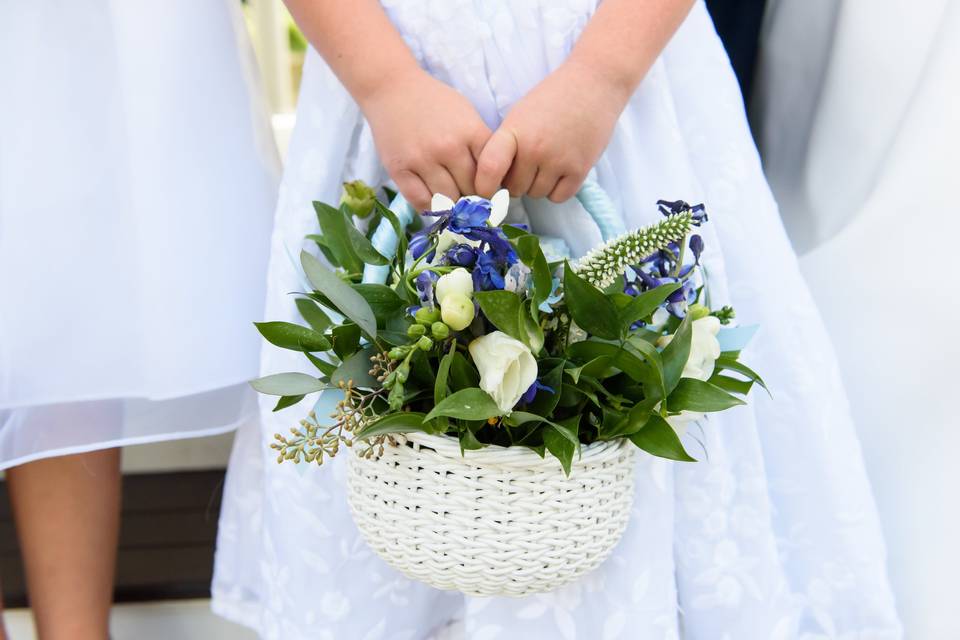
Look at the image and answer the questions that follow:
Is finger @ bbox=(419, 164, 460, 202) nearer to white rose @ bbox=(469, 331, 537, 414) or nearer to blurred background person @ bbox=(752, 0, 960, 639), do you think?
white rose @ bbox=(469, 331, 537, 414)

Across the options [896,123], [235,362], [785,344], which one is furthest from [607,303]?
[896,123]

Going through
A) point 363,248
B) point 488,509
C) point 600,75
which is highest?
point 600,75

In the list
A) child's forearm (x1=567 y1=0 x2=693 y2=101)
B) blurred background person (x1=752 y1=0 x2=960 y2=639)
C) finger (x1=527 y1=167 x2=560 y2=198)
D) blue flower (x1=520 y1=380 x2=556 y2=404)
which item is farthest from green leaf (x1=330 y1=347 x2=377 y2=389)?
blurred background person (x1=752 y1=0 x2=960 y2=639)

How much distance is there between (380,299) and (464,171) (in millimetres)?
146

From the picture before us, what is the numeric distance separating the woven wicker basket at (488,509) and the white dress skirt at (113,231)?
1.13 ft

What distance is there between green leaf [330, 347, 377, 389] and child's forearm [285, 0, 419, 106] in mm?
264

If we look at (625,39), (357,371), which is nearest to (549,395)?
(357,371)

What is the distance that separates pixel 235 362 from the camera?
37.0 inches

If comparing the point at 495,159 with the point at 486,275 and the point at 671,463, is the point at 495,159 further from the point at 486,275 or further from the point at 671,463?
the point at 671,463

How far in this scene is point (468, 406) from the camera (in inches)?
22.7

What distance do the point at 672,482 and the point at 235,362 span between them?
0.47 meters

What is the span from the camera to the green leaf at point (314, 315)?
67 centimetres

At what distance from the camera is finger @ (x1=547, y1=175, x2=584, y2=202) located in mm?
751

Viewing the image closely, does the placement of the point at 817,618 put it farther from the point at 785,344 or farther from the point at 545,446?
the point at 545,446
